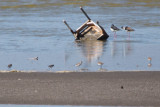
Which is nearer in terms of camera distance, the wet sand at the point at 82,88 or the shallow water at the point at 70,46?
the wet sand at the point at 82,88

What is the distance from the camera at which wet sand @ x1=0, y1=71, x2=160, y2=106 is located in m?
12.6

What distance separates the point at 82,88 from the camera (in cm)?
1370

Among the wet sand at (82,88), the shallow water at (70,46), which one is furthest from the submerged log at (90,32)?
the wet sand at (82,88)

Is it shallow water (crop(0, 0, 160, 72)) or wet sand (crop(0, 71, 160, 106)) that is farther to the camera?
shallow water (crop(0, 0, 160, 72))

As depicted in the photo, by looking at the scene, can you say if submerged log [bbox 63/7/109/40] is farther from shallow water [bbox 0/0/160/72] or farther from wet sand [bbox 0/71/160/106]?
wet sand [bbox 0/71/160/106]

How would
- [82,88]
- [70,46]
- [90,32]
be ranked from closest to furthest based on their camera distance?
[82,88], [70,46], [90,32]

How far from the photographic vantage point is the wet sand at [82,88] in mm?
12617

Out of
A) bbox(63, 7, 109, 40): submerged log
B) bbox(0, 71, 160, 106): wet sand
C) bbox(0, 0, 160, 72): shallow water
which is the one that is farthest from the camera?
bbox(63, 7, 109, 40): submerged log

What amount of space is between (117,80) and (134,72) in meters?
1.42

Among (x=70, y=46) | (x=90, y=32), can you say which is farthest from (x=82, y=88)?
(x=90, y=32)

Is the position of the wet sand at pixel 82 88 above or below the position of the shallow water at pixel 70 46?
above

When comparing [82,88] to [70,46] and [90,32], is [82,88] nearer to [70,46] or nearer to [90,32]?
[70,46]

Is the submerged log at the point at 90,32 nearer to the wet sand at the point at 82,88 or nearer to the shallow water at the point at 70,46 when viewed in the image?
the shallow water at the point at 70,46

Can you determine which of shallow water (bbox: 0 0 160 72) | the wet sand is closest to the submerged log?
shallow water (bbox: 0 0 160 72)
